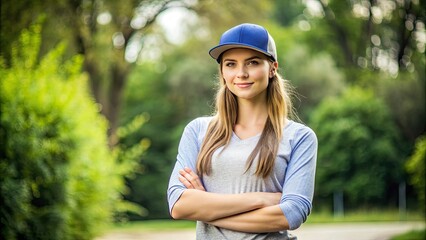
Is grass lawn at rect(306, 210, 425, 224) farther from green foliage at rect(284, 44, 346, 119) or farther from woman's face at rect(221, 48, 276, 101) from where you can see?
woman's face at rect(221, 48, 276, 101)

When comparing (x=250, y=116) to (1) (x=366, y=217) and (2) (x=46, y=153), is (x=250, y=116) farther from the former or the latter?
(1) (x=366, y=217)

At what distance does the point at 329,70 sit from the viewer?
1291 inches

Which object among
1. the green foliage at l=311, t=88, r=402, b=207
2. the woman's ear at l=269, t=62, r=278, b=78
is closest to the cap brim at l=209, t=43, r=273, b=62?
the woman's ear at l=269, t=62, r=278, b=78

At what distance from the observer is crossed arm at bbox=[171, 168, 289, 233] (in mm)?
3137

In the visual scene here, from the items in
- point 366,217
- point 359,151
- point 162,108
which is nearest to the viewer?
point 366,217

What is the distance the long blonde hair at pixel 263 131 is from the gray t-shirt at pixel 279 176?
0.03 metres

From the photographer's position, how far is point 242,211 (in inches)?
124

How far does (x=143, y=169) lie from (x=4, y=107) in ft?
94.8

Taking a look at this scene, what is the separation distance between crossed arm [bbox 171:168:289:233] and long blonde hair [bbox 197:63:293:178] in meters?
0.11

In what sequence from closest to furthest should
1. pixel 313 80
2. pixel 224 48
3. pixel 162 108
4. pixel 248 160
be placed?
pixel 248 160 → pixel 224 48 → pixel 313 80 → pixel 162 108

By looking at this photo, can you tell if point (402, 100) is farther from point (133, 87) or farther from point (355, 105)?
point (133, 87)

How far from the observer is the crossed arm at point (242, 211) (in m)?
3.14

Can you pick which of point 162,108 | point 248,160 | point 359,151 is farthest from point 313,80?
point 248,160

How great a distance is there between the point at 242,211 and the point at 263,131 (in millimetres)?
363
